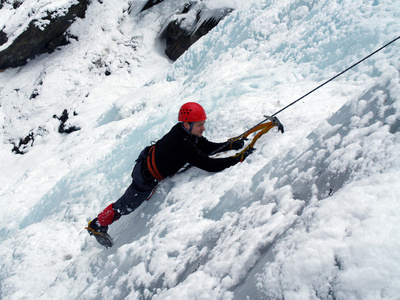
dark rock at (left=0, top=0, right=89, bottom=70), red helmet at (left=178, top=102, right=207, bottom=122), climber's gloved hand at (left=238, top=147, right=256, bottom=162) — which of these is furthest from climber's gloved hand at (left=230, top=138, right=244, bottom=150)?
dark rock at (left=0, top=0, right=89, bottom=70)

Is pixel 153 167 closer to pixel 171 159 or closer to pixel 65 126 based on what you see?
pixel 171 159

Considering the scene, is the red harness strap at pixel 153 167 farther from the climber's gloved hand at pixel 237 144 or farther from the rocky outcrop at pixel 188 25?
the rocky outcrop at pixel 188 25

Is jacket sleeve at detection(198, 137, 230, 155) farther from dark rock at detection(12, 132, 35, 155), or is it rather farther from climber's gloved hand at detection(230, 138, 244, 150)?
dark rock at detection(12, 132, 35, 155)

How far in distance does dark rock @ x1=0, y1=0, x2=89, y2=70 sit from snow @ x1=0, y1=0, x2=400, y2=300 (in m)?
5.34

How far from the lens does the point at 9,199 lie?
5.52 meters

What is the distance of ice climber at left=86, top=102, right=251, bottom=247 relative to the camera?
2773mm

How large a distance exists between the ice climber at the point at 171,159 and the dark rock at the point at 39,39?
10675mm

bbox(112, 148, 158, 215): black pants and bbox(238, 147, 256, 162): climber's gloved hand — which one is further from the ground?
bbox(112, 148, 158, 215): black pants

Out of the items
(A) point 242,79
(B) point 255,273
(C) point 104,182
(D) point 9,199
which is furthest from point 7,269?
(A) point 242,79

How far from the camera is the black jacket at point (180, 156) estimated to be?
276cm

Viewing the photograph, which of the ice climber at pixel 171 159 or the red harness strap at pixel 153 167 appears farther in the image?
the red harness strap at pixel 153 167

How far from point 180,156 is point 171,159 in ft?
0.41

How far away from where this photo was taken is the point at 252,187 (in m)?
2.15

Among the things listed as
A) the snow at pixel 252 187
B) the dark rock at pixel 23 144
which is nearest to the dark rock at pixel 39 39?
the dark rock at pixel 23 144
